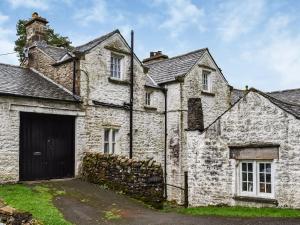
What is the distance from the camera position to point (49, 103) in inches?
639

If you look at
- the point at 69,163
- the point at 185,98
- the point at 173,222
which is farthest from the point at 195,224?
the point at 185,98

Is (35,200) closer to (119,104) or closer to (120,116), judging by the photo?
(120,116)

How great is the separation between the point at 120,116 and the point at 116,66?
8.58 feet

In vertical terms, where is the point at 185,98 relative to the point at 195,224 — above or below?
above

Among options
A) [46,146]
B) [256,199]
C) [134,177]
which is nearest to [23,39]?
[46,146]

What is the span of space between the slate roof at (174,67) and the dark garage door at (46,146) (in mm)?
7599

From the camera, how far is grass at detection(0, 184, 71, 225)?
33.6 ft

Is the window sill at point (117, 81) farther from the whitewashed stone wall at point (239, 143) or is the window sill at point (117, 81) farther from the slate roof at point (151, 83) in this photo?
the whitewashed stone wall at point (239, 143)

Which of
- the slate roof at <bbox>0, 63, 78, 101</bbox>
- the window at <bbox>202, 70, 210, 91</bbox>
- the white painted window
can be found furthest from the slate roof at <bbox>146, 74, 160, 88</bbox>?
the white painted window

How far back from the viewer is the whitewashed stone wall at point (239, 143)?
498 inches

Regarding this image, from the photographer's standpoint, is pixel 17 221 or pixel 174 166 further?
pixel 174 166

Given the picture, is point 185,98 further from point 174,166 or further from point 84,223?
point 84,223

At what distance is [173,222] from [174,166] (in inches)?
449

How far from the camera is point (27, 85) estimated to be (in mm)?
16922
